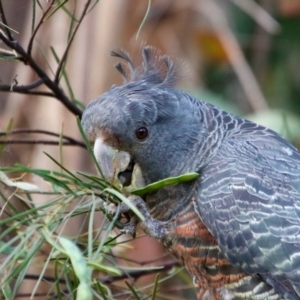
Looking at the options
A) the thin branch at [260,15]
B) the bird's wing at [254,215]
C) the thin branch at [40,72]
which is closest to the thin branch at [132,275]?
the bird's wing at [254,215]

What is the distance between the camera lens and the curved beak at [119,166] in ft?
7.70

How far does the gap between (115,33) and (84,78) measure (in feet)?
1.33

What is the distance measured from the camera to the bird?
2330 mm

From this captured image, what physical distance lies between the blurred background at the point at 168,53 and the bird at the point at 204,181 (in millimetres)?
255

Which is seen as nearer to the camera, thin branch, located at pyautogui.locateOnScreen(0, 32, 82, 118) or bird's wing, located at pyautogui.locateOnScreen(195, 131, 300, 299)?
thin branch, located at pyautogui.locateOnScreen(0, 32, 82, 118)

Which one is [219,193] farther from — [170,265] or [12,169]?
[12,169]

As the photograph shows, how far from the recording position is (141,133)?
2.48m

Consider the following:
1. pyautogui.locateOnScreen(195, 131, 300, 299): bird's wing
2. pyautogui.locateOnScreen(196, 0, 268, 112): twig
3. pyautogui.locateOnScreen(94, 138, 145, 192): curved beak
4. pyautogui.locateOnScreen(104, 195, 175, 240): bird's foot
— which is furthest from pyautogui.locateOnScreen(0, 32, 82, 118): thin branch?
pyautogui.locateOnScreen(196, 0, 268, 112): twig

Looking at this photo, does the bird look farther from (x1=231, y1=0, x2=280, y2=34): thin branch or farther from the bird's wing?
(x1=231, y1=0, x2=280, y2=34): thin branch

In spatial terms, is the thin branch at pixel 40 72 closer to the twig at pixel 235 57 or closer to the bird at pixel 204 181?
the bird at pixel 204 181

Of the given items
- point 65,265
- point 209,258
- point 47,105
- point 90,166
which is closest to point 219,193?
point 209,258

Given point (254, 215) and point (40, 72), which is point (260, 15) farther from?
point (40, 72)

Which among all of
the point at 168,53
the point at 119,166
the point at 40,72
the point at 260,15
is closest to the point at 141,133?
the point at 119,166

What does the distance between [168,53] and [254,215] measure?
288 cm
